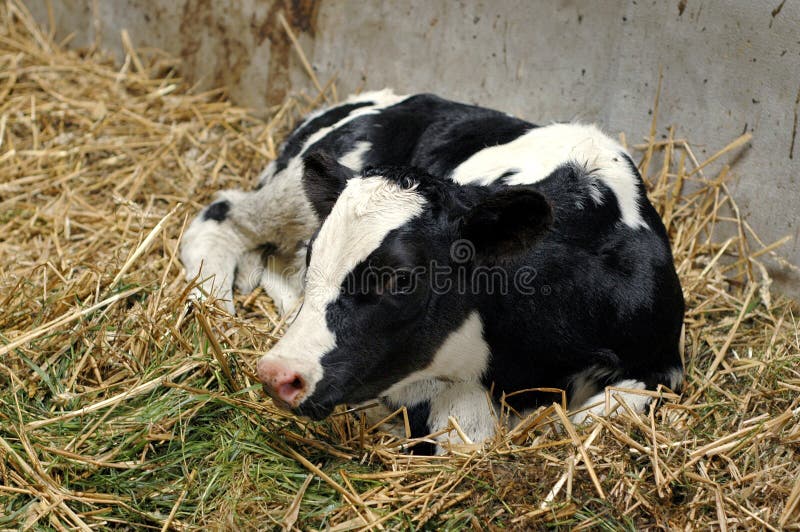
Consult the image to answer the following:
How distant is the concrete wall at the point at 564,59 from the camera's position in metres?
4.91

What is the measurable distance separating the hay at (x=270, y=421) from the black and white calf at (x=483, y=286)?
0.27 m

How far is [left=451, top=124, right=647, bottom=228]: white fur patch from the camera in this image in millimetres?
4258

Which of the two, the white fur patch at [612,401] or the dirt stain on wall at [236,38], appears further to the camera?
the dirt stain on wall at [236,38]

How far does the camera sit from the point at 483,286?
389 cm

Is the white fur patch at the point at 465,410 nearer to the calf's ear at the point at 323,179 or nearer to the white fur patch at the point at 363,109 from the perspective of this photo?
the calf's ear at the point at 323,179

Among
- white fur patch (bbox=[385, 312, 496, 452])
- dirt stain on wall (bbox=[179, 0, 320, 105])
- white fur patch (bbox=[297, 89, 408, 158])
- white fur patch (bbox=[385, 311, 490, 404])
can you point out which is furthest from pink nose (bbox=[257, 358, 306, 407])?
dirt stain on wall (bbox=[179, 0, 320, 105])

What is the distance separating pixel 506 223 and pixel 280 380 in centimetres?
108

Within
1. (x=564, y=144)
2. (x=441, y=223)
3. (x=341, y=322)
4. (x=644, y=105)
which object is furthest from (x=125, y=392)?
(x=644, y=105)

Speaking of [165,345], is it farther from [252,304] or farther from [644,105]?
[644,105]

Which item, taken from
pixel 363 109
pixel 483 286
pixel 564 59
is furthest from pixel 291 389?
pixel 564 59

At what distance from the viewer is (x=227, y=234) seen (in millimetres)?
5648

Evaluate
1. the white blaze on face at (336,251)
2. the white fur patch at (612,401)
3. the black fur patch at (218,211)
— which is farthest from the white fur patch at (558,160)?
the black fur patch at (218,211)

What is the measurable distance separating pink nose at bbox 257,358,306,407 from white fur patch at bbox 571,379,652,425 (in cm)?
132

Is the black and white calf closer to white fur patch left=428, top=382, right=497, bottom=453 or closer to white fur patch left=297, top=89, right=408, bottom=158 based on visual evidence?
white fur patch left=428, top=382, right=497, bottom=453
